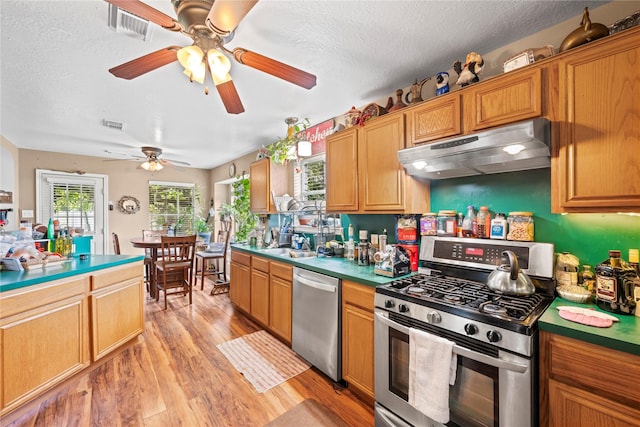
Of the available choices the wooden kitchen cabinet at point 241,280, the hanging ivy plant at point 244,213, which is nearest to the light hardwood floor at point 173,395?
the wooden kitchen cabinet at point 241,280

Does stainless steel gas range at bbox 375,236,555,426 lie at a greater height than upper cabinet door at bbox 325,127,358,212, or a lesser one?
lesser

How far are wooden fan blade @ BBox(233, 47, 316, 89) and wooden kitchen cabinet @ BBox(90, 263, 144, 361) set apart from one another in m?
2.16

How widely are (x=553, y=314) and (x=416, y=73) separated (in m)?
1.92

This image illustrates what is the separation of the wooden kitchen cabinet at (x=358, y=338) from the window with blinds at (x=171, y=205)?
5.55 meters

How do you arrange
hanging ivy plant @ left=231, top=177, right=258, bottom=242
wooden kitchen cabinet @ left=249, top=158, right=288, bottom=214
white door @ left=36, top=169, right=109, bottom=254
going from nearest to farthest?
1. wooden kitchen cabinet @ left=249, top=158, right=288, bottom=214
2. hanging ivy plant @ left=231, top=177, right=258, bottom=242
3. white door @ left=36, top=169, right=109, bottom=254

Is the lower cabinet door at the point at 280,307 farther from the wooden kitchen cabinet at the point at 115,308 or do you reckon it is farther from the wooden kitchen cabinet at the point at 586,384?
the wooden kitchen cabinet at the point at 586,384

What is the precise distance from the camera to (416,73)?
224 centimetres

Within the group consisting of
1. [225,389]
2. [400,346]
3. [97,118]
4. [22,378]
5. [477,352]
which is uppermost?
[97,118]

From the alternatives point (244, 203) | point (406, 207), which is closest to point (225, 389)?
point (406, 207)

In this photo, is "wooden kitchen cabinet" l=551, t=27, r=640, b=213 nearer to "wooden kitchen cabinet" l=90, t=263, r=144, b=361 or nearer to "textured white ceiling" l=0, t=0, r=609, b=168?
"textured white ceiling" l=0, t=0, r=609, b=168

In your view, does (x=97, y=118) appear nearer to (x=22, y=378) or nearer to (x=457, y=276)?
(x=22, y=378)

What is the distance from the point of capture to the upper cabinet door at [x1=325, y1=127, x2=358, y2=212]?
8.04ft

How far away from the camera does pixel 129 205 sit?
570 cm

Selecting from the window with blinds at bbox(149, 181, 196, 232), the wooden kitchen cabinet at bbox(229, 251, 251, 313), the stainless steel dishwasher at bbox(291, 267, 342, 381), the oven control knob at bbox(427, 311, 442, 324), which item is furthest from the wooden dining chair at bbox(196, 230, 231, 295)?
the oven control knob at bbox(427, 311, 442, 324)
